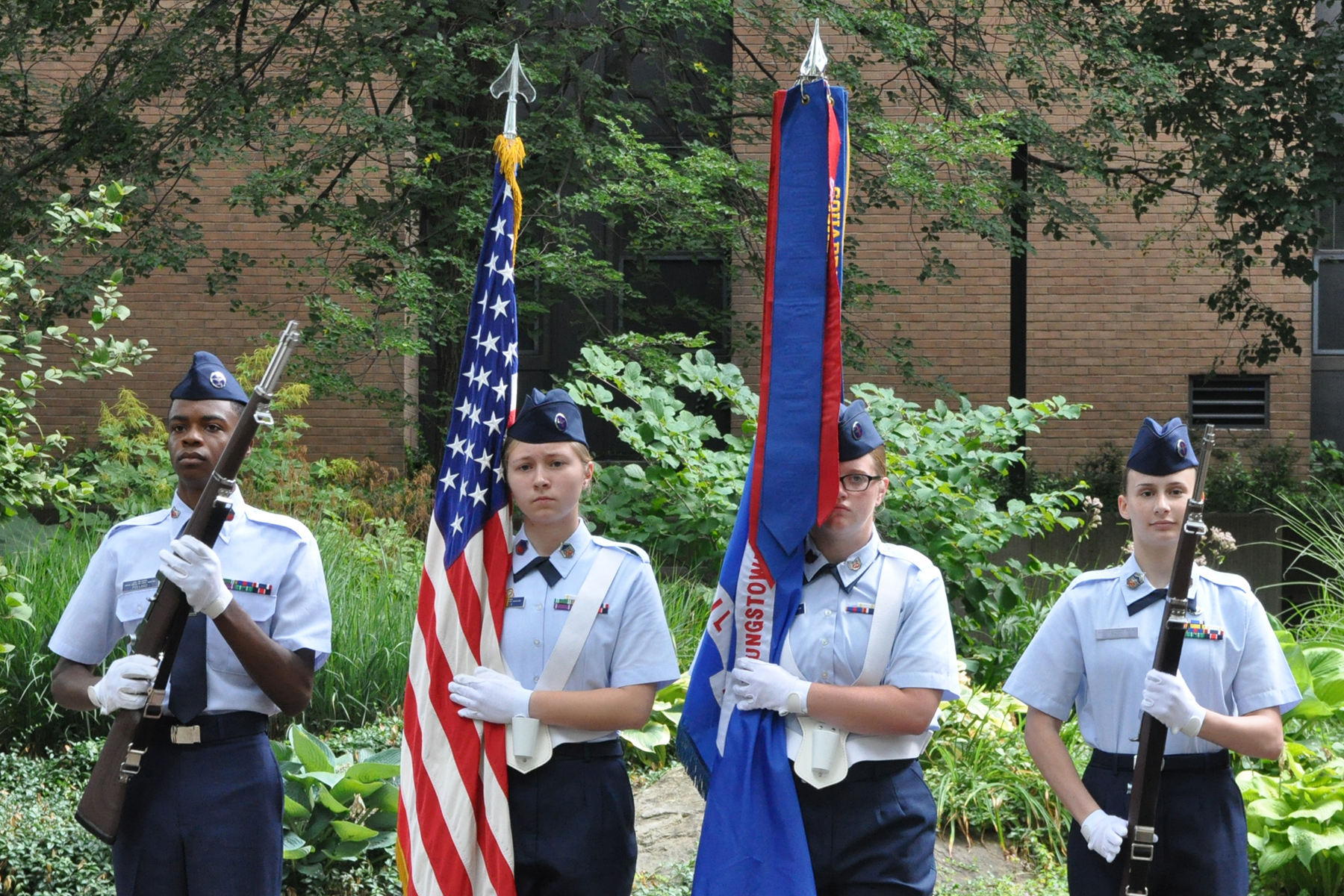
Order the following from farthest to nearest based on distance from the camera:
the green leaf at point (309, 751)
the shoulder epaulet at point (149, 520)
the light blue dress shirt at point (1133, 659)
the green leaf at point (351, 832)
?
the green leaf at point (309, 751) < the green leaf at point (351, 832) < the shoulder epaulet at point (149, 520) < the light blue dress shirt at point (1133, 659)

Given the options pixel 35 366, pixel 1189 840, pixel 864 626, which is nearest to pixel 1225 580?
pixel 1189 840

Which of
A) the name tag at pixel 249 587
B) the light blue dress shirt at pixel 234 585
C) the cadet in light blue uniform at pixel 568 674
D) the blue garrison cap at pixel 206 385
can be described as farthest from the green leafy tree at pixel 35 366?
the cadet in light blue uniform at pixel 568 674

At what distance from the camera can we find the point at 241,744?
3268 mm

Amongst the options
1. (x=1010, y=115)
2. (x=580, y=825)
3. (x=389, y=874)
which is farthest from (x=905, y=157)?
(x=580, y=825)

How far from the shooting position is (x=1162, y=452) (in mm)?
3271

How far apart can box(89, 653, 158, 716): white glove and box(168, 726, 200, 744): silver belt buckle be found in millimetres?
151

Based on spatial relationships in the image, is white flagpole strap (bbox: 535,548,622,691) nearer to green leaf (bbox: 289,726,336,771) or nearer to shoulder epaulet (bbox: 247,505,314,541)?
shoulder epaulet (bbox: 247,505,314,541)

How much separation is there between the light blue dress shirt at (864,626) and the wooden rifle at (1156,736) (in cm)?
47

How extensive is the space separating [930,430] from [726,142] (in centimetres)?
427

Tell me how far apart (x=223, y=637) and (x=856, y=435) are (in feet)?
5.42

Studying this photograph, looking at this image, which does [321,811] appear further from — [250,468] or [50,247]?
[50,247]

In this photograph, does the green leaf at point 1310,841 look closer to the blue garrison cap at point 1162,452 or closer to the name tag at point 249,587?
the blue garrison cap at point 1162,452

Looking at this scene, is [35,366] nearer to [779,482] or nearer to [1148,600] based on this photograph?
[779,482]

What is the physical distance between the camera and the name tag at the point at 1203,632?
3264mm
